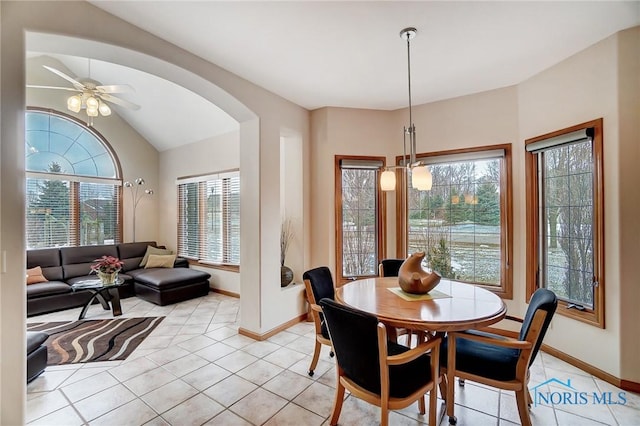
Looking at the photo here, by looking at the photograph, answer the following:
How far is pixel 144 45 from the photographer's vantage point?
7.38ft

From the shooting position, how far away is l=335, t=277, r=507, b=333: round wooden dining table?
5.72 ft

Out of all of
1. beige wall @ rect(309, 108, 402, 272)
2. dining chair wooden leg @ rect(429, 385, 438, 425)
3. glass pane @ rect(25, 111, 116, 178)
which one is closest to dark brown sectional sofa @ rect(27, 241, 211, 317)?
glass pane @ rect(25, 111, 116, 178)

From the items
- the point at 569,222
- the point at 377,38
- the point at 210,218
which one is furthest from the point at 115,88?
the point at 569,222

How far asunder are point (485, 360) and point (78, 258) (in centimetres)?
625

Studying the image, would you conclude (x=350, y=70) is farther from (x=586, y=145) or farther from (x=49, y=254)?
(x=49, y=254)

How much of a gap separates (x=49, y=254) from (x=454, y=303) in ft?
20.2

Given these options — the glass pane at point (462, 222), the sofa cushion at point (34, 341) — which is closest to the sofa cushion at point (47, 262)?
the sofa cushion at point (34, 341)

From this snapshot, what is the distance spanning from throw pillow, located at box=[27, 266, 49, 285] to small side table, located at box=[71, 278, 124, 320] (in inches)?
31.0

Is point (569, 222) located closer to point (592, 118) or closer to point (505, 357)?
point (592, 118)

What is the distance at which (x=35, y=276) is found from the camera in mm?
4398

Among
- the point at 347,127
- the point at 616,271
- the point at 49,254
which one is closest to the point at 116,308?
the point at 49,254

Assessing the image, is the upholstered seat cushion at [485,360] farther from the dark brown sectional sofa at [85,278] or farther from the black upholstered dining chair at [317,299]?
the dark brown sectional sofa at [85,278]

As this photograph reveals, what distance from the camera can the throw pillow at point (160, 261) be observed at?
549 centimetres

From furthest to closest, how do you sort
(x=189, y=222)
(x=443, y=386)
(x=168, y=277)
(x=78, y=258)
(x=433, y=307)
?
(x=189, y=222)
(x=78, y=258)
(x=168, y=277)
(x=443, y=386)
(x=433, y=307)
